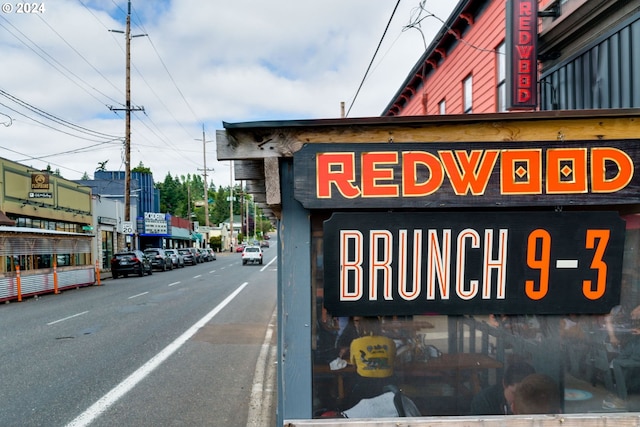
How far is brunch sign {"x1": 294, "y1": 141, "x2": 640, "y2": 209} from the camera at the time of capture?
3096mm

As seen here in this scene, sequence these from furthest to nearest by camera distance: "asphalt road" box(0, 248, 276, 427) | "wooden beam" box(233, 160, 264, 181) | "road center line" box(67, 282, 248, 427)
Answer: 1. "asphalt road" box(0, 248, 276, 427)
2. "road center line" box(67, 282, 248, 427)
3. "wooden beam" box(233, 160, 264, 181)

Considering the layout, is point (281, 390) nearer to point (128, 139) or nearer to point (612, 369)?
point (612, 369)

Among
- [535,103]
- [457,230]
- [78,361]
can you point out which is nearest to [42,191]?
[78,361]

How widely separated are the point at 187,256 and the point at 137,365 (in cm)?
3642

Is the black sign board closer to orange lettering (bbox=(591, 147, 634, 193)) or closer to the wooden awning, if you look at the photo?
orange lettering (bbox=(591, 147, 634, 193))

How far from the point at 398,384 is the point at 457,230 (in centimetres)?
117

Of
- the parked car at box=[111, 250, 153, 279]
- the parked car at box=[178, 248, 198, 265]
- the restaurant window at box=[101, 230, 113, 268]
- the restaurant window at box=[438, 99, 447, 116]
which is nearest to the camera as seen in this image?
the restaurant window at box=[438, 99, 447, 116]

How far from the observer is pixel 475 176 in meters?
3.11

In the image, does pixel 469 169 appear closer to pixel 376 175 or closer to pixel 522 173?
pixel 522 173

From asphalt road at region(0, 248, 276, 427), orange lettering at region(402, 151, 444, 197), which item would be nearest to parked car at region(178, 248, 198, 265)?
asphalt road at region(0, 248, 276, 427)

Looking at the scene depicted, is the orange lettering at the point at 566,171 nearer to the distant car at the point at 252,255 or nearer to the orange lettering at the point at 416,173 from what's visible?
the orange lettering at the point at 416,173

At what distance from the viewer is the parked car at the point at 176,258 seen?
3709cm

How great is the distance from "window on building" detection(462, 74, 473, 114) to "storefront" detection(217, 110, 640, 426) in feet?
32.4

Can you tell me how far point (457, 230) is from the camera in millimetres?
3131
